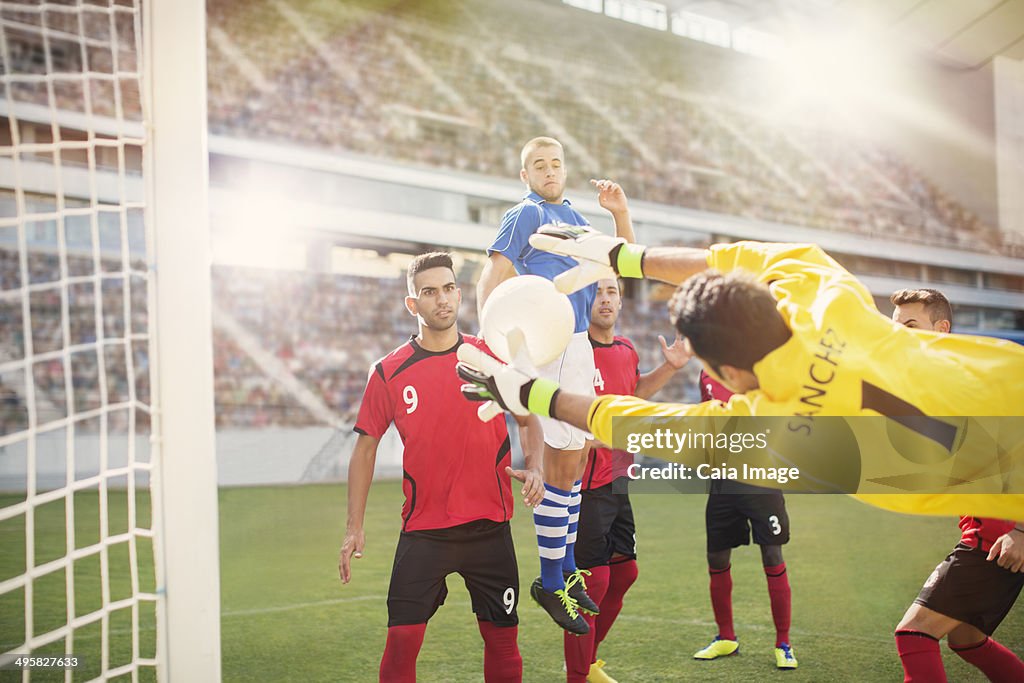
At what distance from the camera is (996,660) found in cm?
326

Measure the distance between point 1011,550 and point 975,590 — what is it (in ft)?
0.82

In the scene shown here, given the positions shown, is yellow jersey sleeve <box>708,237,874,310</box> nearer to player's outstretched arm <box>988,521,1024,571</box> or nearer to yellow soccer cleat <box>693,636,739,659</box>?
player's outstretched arm <box>988,521,1024,571</box>

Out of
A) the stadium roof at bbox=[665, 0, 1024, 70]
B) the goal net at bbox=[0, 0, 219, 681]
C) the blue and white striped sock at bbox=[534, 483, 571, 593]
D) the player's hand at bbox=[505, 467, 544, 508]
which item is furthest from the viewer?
the stadium roof at bbox=[665, 0, 1024, 70]

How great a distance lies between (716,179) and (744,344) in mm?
21727

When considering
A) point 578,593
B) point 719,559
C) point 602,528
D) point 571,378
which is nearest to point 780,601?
point 719,559

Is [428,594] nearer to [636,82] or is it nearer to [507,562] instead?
[507,562]

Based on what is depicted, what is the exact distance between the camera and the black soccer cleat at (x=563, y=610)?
11.4ft

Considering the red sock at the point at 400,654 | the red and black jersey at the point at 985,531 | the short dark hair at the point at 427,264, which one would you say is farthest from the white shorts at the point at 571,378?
the red and black jersey at the point at 985,531

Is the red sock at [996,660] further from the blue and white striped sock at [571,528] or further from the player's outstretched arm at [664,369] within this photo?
the player's outstretched arm at [664,369]

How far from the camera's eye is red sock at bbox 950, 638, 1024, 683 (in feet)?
10.7

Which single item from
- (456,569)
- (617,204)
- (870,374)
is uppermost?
(617,204)

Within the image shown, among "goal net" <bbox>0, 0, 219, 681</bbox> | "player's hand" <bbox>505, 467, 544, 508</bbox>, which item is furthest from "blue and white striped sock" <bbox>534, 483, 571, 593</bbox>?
"goal net" <bbox>0, 0, 219, 681</bbox>

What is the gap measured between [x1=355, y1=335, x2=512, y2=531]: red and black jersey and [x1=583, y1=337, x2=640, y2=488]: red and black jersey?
1.21 meters

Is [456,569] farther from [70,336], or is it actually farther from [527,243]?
[70,336]
